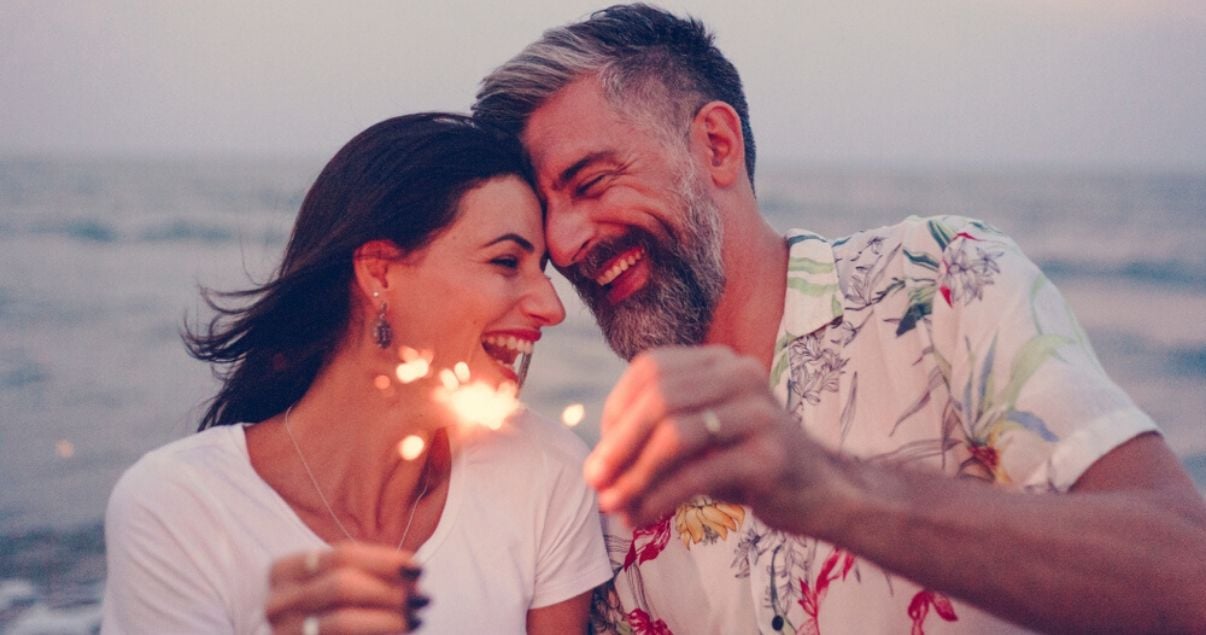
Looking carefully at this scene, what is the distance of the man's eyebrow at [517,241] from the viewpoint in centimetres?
351

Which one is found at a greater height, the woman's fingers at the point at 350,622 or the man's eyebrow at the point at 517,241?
the man's eyebrow at the point at 517,241

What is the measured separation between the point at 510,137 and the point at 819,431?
4.73ft

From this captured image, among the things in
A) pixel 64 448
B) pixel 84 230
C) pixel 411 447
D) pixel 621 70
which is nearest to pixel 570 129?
pixel 621 70

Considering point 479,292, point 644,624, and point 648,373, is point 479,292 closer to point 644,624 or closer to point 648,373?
point 644,624

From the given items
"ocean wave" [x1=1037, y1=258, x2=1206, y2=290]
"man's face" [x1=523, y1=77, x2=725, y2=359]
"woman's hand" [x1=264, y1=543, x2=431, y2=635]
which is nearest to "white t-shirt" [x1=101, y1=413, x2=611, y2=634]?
"man's face" [x1=523, y1=77, x2=725, y2=359]

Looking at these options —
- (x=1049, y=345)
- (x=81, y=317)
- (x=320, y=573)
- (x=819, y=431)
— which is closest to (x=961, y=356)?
(x=1049, y=345)

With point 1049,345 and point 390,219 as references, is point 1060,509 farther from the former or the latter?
point 390,219

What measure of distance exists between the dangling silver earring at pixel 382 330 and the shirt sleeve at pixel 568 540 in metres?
0.72

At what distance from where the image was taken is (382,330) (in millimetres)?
3523

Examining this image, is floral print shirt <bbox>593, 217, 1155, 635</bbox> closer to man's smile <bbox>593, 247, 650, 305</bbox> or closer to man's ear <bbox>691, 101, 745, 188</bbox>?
man's ear <bbox>691, 101, 745, 188</bbox>

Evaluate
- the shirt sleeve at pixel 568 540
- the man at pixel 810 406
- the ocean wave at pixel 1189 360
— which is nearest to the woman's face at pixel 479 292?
the man at pixel 810 406

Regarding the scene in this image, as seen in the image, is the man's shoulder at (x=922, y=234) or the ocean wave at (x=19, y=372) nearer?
the man's shoulder at (x=922, y=234)

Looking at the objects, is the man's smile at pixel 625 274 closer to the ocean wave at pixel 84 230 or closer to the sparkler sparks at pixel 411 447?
the sparkler sparks at pixel 411 447

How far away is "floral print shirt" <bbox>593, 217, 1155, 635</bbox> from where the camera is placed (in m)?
2.75
